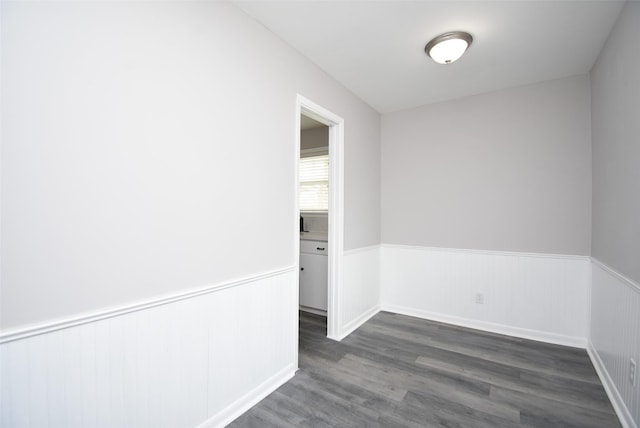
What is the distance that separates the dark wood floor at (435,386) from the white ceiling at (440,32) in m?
2.67

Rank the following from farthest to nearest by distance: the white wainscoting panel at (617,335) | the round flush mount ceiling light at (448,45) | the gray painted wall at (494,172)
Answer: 1. the gray painted wall at (494,172)
2. the round flush mount ceiling light at (448,45)
3. the white wainscoting panel at (617,335)

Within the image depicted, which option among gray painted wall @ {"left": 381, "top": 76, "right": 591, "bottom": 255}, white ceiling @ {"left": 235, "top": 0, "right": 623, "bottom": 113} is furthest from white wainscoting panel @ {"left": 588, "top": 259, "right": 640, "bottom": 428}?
white ceiling @ {"left": 235, "top": 0, "right": 623, "bottom": 113}

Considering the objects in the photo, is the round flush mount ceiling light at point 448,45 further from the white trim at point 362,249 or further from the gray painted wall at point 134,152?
the white trim at point 362,249

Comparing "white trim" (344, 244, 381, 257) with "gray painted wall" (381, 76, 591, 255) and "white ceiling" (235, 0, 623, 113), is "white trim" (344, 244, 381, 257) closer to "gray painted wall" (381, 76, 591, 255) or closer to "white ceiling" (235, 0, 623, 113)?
"gray painted wall" (381, 76, 591, 255)

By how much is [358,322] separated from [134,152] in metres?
2.89

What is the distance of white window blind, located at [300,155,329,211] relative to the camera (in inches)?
169

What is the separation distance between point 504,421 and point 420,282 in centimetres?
190

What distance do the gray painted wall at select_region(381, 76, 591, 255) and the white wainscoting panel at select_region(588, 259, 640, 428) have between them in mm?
627

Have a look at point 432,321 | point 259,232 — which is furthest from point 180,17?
point 432,321

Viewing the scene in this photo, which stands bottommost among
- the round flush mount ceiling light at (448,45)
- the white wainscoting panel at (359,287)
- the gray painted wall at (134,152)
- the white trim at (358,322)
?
the white trim at (358,322)

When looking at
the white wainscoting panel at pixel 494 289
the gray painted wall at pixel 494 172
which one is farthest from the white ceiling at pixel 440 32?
the white wainscoting panel at pixel 494 289

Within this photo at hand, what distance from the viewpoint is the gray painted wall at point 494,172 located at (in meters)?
2.88

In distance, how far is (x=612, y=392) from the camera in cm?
203

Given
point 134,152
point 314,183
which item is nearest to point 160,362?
point 134,152
